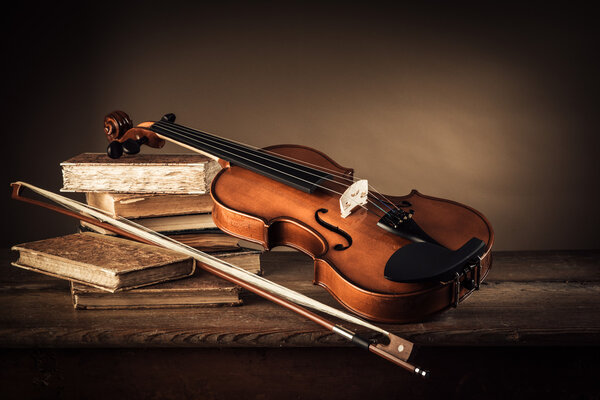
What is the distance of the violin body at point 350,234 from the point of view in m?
1.04

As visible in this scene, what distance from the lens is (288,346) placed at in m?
1.12

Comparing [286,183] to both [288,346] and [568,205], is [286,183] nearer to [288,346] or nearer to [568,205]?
[288,346]

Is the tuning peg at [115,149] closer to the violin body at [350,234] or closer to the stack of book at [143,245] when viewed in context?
the stack of book at [143,245]

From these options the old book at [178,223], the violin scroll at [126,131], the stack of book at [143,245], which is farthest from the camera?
the violin scroll at [126,131]

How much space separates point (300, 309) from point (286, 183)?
1.17ft

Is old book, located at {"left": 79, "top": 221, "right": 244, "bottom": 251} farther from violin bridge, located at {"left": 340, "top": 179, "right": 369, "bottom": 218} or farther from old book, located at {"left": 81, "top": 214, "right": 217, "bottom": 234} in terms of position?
violin bridge, located at {"left": 340, "top": 179, "right": 369, "bottom": 218}

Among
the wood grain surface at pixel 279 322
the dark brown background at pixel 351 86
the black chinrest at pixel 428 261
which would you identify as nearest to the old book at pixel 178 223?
the wood grain surface at pixel 279 322

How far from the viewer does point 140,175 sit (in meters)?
1.42

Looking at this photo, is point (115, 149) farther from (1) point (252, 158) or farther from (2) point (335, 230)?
(2) point (335, 230)

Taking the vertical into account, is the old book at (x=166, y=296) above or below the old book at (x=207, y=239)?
below

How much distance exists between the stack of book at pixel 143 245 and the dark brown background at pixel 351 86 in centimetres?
68

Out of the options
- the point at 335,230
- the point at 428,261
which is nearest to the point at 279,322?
the point at 335,230

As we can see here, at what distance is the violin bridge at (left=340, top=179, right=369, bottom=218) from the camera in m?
1.23

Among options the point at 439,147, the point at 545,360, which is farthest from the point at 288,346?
the point at 439,147
